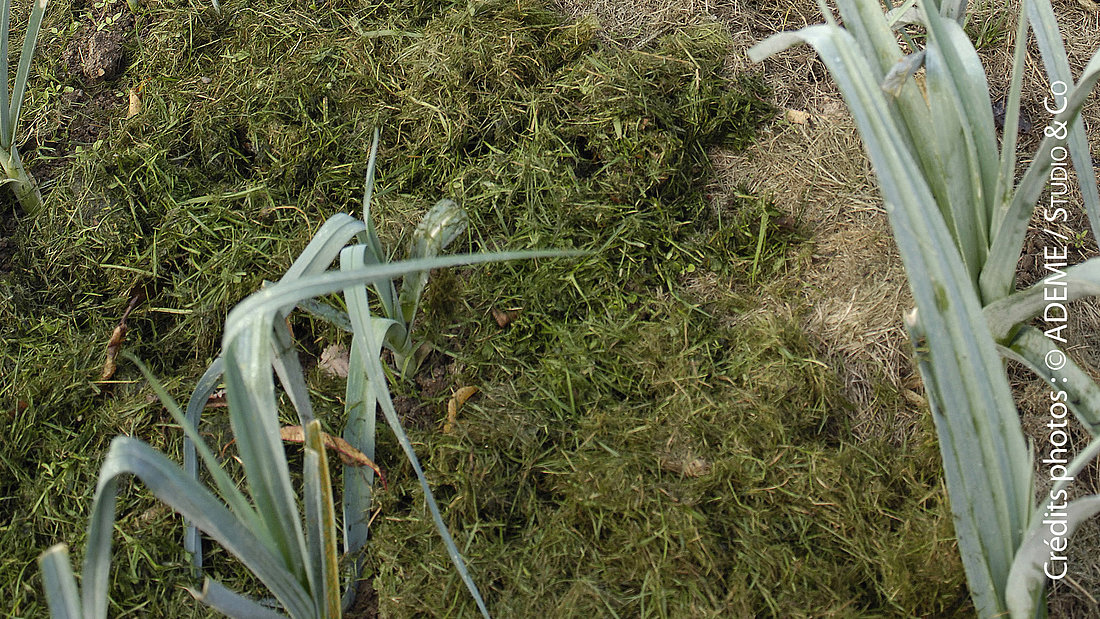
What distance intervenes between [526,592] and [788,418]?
59 cm

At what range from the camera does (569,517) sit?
148 centimetres

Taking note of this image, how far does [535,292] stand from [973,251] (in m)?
0.84

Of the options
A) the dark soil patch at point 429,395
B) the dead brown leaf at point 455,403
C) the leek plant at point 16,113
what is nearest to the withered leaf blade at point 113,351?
the leek plant at point 16,113

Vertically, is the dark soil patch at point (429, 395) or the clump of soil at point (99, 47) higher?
→ the clump of soil at point (99, 47)

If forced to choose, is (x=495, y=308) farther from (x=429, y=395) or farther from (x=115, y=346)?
(x=115, y=346)

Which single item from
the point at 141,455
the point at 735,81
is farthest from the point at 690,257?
the point at 141,455

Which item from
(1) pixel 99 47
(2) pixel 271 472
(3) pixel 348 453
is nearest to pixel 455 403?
(3) pixel 348 453

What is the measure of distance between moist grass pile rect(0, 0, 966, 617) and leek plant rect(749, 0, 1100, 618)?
9.7 inches

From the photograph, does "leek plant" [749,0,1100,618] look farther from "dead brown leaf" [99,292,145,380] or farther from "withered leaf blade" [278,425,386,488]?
"dead brown leaf" [99,292,145,380]

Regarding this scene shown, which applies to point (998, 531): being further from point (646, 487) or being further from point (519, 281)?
point (519, 281)

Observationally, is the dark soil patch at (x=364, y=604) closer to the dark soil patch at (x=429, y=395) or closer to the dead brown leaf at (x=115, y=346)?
the dark soil patch at (x=429, y=395)

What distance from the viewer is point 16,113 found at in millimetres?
1794

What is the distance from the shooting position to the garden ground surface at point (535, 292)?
4.71ft

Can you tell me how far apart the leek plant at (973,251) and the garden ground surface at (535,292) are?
0.78 ft
